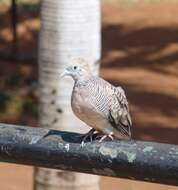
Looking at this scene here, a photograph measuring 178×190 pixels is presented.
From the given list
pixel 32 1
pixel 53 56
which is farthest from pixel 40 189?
pixel 32 1

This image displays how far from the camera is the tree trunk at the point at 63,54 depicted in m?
6.77

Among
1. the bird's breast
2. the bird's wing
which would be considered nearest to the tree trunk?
the bird's wing

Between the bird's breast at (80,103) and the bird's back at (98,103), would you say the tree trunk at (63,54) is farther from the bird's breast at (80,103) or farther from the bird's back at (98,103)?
the bird's breast at (80,103)

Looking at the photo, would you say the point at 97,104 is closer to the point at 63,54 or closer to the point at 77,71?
the point at 77,71

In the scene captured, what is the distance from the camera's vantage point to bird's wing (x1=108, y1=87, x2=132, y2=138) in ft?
14.5

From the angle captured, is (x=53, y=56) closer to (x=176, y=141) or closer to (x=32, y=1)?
(x=176, y=141)

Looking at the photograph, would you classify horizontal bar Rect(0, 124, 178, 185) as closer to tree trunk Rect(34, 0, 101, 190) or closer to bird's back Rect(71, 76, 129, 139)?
bird's back Rect(71, 76, 129, 139)

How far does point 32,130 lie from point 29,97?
1060 cm

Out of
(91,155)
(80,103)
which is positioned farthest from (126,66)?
(91,155)

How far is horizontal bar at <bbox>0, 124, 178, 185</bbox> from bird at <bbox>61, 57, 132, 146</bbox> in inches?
43.1

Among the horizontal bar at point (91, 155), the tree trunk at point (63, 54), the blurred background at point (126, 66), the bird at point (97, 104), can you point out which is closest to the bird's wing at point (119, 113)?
the bird at point (97, 104)

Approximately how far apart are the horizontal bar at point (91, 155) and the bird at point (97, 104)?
1.09m

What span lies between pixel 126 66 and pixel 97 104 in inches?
494

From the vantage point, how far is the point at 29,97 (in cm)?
1360
